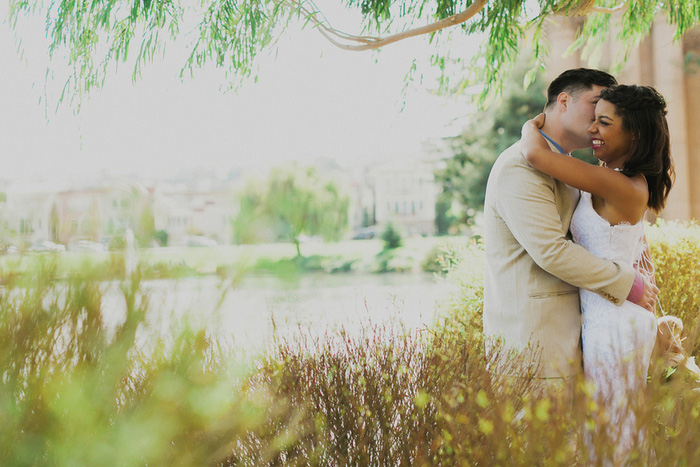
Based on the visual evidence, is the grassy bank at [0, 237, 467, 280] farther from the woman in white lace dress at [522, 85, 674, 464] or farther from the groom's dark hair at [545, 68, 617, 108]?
the groom's dark hair at [545, 68, 617, 108]

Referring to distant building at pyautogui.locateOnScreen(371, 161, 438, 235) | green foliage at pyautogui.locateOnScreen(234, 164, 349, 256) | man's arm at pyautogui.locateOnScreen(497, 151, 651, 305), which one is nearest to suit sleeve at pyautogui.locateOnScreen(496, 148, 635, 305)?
man's arm at pyautogui.locateOnScreen(497, 151, 651, 305)

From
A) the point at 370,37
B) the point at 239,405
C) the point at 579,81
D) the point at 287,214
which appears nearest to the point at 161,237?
the point at 287,214

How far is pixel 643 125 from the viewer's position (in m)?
1.91

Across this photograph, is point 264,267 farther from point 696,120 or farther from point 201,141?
point 696,120

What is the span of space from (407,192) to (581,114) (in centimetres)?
3479

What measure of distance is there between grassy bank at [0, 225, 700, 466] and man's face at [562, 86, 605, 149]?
804mm

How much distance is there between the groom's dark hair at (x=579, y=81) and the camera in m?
2.05

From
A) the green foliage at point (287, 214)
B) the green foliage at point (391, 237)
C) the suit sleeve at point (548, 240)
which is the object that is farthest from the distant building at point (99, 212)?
the green foliage at point (391, 237)

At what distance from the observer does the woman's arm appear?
6.13 feet

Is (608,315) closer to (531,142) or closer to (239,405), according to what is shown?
(531,142)

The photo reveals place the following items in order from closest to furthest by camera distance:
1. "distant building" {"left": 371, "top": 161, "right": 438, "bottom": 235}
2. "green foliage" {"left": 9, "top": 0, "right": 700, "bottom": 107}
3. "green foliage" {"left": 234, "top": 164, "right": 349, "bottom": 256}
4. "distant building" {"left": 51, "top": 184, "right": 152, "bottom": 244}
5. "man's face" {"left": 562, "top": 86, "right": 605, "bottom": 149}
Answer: "green foliage" {"left": 234, "top": 164, "right": 349, "bottom": 256} < "distant building" {"left": 51, "top": 184, "right": 152, "bottom": 244} < "man's face" {"left": 562, "top": 86, "right": 605, "bottom": 149} < "green foliage" {"left": 9, "top": 0, "right": 700, "bottom": 107} < "distant building" {"left": 371, "top": 161, "right": 438, "bottom": 235}

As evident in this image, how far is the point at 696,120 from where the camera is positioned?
12102 mm

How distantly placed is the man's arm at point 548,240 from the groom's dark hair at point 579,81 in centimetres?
35

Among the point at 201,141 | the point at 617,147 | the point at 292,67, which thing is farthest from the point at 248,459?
the point at 292,67
